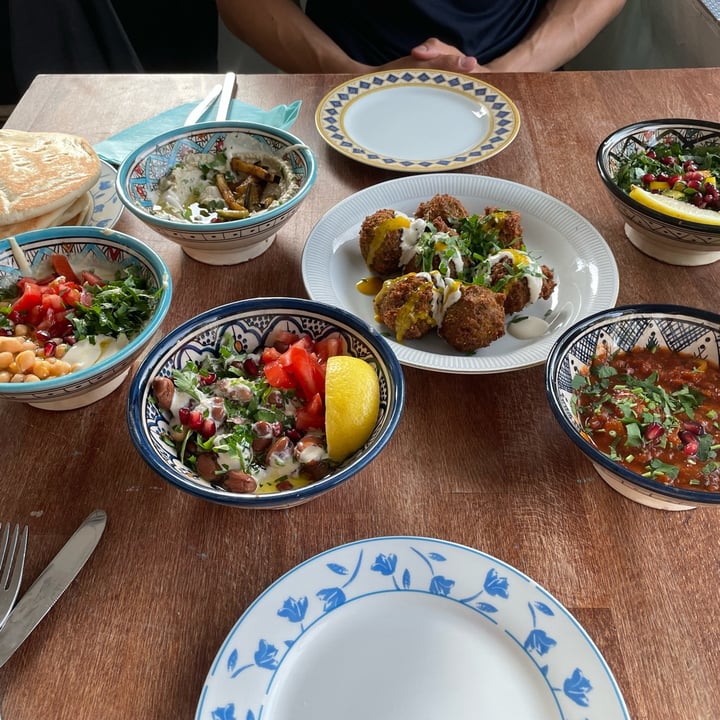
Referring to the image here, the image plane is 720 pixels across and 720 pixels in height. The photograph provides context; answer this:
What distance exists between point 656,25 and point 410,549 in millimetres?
3747

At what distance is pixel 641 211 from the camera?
1.58 metres

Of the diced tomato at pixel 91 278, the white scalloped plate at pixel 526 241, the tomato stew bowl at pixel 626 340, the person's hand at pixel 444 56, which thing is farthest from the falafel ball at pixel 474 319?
the person's hand at pixel 444 56

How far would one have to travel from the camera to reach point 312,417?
3.92ft

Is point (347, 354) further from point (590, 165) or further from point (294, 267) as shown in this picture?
point (590, 165)

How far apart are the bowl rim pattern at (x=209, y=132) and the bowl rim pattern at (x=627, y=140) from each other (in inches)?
30.4

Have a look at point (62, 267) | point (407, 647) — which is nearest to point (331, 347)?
point (407, 647)

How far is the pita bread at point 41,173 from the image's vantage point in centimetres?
159

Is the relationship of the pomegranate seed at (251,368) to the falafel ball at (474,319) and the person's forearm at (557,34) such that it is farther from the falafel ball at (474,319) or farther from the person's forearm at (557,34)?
the person's forearm at (557,34)

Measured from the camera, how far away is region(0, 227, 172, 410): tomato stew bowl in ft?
4.03

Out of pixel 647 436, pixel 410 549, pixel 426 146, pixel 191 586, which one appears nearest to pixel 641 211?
pixel 647 436

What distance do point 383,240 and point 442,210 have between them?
0.66 ft

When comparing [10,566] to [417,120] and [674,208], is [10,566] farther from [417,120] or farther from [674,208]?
[417,120]

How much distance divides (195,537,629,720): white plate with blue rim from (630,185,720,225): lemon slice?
41.5 inches

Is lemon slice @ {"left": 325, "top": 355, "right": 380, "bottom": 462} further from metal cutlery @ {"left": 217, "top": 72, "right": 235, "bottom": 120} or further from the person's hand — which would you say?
the person's hand
